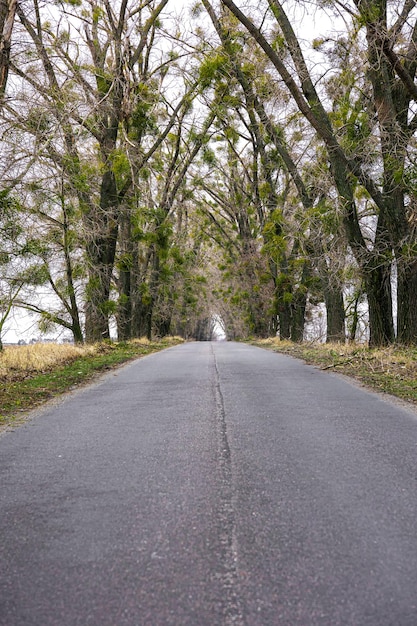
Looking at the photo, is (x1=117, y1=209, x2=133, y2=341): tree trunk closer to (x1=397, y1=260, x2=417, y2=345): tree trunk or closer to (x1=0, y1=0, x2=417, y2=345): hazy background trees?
(x1=0, y1=0, x2=417, y2=345): hazy background trees

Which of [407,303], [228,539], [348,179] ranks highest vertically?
[348,179]

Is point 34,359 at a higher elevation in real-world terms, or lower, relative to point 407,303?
lower

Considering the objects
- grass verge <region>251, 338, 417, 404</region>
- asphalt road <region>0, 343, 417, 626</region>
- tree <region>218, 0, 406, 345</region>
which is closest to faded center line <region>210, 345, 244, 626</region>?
asphalt road <region>0, 343, 417, 626</region>

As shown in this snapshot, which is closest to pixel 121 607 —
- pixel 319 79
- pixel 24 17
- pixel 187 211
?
pixel 24 17

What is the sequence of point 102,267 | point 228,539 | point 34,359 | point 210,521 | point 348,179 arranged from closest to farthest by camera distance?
point 228,539 → point 210,521 → point 34,359 → point 348,179 → point 102,267

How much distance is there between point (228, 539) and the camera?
2389 millimetres

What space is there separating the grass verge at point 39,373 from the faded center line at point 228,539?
2704mm

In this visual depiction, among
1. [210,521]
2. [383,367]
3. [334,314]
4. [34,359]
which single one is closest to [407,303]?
[383,367]

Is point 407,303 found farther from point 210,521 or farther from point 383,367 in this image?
point 210,521

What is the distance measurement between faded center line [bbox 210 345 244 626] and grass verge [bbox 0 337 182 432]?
270 centimetres

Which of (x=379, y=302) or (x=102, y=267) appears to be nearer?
(x=379, y=302)

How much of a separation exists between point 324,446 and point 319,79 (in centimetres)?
1163

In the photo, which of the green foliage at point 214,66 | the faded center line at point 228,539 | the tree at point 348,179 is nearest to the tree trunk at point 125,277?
the green foliage at point 214,66

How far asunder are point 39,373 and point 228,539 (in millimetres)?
8002
